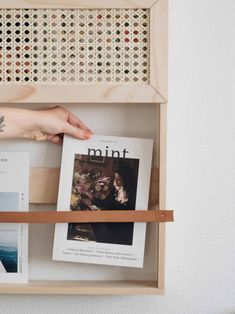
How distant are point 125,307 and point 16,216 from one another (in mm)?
262

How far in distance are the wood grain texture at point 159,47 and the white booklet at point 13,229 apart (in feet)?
0.92

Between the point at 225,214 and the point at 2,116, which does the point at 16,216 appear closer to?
the point at 2,116

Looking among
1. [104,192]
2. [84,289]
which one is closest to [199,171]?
[104,192]

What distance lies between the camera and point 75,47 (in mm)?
857

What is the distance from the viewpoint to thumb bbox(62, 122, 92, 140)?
0.88 m

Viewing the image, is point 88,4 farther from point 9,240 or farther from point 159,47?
point 9,240

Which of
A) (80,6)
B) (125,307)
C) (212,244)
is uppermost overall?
(80,6)

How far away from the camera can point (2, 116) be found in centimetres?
86

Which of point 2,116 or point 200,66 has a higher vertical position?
point 200,66

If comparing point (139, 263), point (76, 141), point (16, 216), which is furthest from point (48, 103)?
point (139, 263)

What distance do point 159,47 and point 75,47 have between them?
14 centimetres

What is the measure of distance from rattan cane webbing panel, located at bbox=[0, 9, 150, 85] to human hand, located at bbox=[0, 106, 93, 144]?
54 millimetres

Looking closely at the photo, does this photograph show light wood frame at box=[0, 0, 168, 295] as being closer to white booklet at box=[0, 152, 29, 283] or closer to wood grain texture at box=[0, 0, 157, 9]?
wood grain texture at box=[0, 0, 157, 9]

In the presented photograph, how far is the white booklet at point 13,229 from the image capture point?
0.90 m
